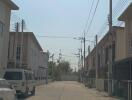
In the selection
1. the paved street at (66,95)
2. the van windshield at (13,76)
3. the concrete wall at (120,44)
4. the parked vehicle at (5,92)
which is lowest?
the paved street at (66,95)

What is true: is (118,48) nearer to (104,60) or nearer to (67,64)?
(104,60)

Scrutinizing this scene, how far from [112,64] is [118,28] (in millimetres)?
9486

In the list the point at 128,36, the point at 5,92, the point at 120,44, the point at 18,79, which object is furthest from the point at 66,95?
the point at 5,92

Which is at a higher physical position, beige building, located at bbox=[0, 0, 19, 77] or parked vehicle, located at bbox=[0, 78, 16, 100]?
beige building, located at bbox=[0, 0, 19, 77]

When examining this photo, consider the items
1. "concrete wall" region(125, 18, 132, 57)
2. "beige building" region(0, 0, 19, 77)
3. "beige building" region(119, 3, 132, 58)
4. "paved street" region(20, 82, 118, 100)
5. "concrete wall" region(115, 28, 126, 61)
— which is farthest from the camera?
"concrete wall" region(115, 28, 126, 61)

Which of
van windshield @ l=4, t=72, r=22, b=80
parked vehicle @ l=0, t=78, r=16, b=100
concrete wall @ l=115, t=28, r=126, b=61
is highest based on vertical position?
concrete wall @ l=115, t=28, r=126, b=61

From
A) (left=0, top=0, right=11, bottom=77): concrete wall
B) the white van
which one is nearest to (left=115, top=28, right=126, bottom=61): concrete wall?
(left=0, top=0, right=11, bottom=77): concrete wall

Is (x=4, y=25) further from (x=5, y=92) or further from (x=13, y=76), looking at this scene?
(x=5, y=92)

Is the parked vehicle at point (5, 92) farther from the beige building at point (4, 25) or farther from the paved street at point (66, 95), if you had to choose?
the beige building at point (4, 25)

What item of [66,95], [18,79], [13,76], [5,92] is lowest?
[66,95]

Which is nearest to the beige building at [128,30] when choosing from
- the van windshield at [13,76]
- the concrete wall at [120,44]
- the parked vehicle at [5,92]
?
Result: the concrete wall at [120,44]

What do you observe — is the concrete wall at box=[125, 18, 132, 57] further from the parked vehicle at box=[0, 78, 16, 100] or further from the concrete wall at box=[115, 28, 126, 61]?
the parked vehicle at box=[0, 78, 16, 100]

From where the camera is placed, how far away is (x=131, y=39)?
125ft

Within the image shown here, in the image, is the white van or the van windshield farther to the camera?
the van windshield
